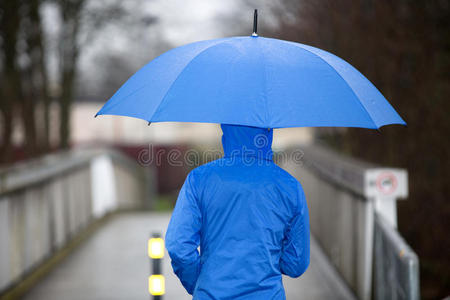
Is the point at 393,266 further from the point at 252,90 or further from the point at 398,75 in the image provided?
the point at 398,75

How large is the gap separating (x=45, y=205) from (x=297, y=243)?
473 centimetres

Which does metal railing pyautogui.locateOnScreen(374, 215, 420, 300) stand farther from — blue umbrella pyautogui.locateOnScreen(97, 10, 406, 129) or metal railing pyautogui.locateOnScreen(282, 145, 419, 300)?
blue umbrella pyautogui.locateOnScreen(97, 10, 406, 129)

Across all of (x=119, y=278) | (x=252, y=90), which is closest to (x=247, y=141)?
(x=252, y=90)

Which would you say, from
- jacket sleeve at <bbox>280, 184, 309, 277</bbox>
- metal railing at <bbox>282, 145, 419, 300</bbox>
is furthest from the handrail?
jacket sleeve at <bbox>280, 184, 309, 277</bbox>

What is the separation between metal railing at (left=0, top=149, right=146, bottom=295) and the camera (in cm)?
554

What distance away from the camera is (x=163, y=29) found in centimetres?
1466

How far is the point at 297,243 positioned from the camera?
8.97 feet

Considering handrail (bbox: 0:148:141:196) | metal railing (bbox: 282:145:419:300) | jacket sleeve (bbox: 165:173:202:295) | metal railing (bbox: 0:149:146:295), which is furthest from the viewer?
handrail (bbox: 0:148:141:196)

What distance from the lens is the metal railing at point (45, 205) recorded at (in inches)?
218

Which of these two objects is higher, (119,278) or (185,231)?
(185,231)

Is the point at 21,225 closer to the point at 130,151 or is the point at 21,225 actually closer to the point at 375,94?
the point at 375,94

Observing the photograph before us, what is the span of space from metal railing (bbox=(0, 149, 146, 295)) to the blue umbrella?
112 inches

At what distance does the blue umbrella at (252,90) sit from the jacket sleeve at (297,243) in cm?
39

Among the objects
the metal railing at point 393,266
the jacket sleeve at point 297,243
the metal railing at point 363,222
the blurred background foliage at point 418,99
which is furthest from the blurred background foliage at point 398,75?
the jacket sleeve at point 297,243
